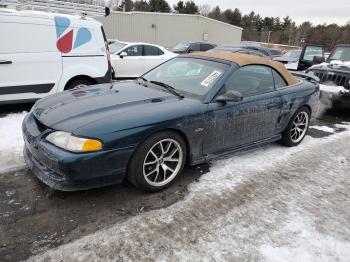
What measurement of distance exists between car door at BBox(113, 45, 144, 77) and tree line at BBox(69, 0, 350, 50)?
1170 inches

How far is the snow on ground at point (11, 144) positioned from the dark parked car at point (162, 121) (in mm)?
621

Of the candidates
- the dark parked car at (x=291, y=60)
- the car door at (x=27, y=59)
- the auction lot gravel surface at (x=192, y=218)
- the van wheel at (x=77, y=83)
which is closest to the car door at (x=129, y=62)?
the van wheel at (x=77, y=83)

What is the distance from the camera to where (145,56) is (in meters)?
11.1

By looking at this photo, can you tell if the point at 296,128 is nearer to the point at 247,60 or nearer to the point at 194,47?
the point at 247,60

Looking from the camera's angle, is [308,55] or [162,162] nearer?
[162,162]

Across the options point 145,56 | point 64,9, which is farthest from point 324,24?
point 64,9

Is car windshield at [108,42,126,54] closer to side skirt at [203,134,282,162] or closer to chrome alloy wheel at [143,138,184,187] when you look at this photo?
side skirt at [203,134,282,162]

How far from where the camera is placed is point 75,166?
9.95ft

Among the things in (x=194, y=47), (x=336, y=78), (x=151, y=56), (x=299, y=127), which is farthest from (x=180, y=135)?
(x=194, y=47)

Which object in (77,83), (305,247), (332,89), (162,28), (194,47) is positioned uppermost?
(162,28)

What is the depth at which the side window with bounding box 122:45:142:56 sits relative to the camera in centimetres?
1091

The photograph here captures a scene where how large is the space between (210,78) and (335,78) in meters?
4.79

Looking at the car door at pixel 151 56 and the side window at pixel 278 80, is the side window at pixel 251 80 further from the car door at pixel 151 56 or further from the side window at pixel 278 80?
the car door at pixel 151 56

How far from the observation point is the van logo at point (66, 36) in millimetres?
6445
